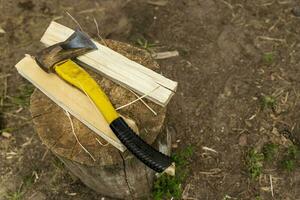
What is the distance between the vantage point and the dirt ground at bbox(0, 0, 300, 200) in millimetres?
3477

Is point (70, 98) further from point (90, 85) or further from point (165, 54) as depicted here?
point (165, 54)

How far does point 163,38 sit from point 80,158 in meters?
2.11

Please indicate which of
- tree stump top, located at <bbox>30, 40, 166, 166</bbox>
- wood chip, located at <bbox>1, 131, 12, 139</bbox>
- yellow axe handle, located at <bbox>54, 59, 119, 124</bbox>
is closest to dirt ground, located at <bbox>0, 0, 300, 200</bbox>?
wood chip, located at <bbox>1, 131, 12, 139</bbox>

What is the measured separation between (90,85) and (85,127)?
0.27 m

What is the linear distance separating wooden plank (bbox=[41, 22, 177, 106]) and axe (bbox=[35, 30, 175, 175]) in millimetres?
84

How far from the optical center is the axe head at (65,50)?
2641 mm

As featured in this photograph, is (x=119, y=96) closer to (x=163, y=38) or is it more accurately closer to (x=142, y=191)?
(x=142, y=191)

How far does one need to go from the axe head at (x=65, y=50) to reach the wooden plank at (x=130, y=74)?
0.19ft

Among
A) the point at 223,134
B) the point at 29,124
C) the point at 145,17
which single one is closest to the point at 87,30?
the point at 145,17

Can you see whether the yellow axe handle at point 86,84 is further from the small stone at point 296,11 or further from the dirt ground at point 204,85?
the small stone at point 296,11

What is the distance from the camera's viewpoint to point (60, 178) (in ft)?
11.6

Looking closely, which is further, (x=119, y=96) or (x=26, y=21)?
(x=26, y=21)

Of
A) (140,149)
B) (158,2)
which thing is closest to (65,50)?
(140,149)

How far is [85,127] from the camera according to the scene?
2.58 m
